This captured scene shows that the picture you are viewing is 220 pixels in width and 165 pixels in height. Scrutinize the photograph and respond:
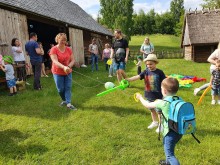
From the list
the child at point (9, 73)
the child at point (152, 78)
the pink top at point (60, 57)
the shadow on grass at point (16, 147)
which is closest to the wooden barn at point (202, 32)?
the child at point (9, 73)

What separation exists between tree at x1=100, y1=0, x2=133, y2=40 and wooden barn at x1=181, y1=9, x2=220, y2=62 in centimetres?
2611

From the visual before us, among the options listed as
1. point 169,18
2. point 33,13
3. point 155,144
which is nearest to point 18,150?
point 155,144

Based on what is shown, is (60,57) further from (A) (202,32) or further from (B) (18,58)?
(A) (202,32)

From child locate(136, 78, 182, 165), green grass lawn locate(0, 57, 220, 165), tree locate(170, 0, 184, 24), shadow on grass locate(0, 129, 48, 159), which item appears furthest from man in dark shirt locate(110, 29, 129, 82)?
tree locate(170, 0, 184, 24)

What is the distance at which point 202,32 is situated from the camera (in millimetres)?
22266

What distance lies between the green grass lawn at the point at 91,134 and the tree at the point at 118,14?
144 ft

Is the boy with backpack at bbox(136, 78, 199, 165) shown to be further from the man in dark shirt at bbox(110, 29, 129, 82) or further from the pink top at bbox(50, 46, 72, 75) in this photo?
the man in dark shirt at bbox(110, 29, 129, 82)

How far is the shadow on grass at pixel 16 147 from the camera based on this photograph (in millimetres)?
3754

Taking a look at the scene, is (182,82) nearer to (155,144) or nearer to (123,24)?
(155,144)

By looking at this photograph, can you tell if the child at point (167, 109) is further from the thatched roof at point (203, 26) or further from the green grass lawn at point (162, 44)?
the green grass lawn at point (162, 44)

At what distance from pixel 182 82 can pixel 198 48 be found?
1562 centimetres

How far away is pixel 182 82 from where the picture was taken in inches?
356

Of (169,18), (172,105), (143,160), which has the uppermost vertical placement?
(169,18)

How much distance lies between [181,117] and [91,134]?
2.32 metres
